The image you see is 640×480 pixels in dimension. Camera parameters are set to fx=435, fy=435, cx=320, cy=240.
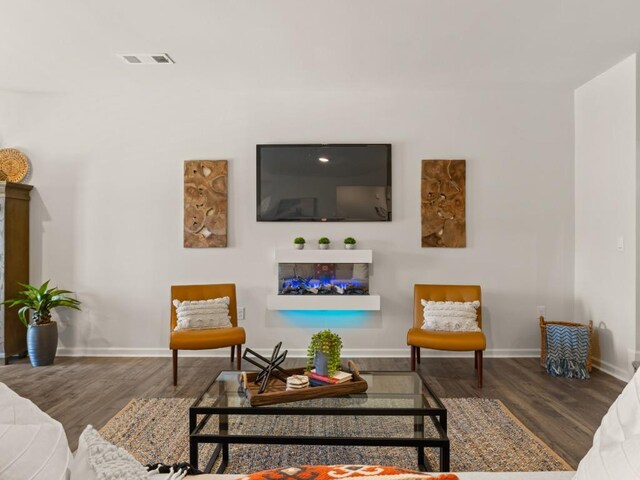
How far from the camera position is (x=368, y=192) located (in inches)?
174

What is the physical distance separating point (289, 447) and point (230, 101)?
3.38 meters

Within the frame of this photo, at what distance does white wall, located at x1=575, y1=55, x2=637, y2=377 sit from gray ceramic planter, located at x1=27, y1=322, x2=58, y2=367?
5038 mm

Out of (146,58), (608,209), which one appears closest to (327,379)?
(146,58)

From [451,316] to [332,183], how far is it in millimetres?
1724

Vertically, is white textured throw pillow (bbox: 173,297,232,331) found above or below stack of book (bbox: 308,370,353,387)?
above

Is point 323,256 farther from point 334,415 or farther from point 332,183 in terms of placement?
point 334,415

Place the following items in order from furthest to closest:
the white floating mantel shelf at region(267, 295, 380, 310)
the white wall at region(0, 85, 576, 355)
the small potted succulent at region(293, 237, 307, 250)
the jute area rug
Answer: the white wall at region(0, 85, 576, 355) → the small potted succulent at region(293, 237, 307, 250) → the white floating mantel shelf at region(267, 295, 380, 310) → the jute area rug

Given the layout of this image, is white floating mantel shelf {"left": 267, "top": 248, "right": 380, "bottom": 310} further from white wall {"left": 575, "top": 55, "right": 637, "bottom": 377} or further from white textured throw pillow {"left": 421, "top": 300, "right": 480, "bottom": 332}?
white wall {"left": 575, "top": 55, "right": 637, "bottom": 377}

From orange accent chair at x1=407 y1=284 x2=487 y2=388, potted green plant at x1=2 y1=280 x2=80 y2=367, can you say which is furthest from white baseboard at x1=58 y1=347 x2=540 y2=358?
orange accent chair at x1=407 y1=284 x2=487 y2=388

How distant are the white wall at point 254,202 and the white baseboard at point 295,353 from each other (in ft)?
0.07

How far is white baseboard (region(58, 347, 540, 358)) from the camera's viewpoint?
4.34 m

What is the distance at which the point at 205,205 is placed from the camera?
174 inches

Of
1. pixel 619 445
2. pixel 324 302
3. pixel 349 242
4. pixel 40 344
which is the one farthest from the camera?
pixel 349 242

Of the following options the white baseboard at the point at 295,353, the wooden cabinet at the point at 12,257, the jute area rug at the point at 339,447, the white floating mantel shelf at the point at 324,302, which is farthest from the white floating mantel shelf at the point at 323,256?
the wooden cabinet at the point at 12,257
